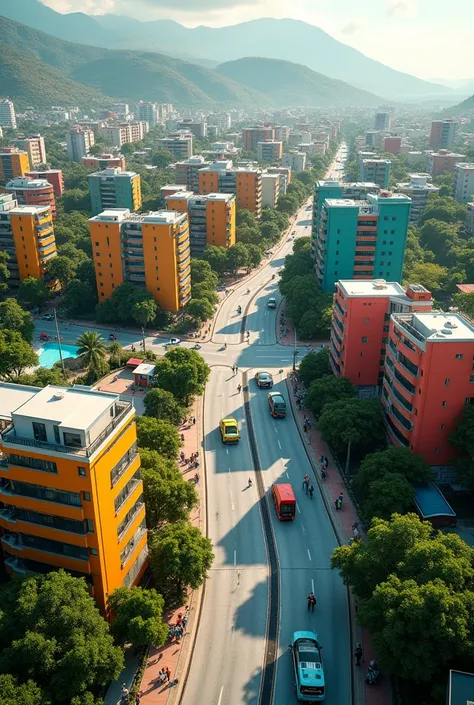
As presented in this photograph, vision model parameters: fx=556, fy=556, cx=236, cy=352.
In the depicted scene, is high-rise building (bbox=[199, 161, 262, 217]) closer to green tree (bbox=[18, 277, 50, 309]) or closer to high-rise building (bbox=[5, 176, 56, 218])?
high-rise building (bbox=[5, 176, 56, 218])

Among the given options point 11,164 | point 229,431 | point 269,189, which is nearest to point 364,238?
point 229,431

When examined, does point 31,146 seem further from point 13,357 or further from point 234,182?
point 13,357

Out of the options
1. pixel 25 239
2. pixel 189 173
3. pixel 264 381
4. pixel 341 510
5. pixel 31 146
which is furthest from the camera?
pixel 31 146

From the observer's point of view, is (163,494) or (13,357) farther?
(13,357)

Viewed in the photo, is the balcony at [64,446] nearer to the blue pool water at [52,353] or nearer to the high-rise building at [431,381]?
the high-rise building at [431,381]

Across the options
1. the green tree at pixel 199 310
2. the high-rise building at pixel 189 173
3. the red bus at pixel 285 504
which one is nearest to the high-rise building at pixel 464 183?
the high-rise building at pixel 189 173

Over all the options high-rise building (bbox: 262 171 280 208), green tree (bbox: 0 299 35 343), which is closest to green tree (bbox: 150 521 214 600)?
green tree (bbox: 0 299 35 343)
